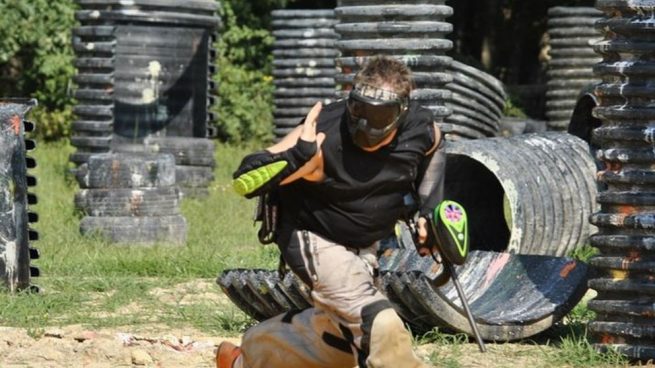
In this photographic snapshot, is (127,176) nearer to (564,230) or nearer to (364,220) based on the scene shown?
(564,230)

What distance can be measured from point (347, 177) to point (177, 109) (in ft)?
34.2

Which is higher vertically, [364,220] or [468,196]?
[364,220]

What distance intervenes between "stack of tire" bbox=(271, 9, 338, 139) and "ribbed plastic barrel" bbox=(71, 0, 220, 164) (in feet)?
8.64

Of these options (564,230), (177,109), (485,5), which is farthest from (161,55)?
(485,5)

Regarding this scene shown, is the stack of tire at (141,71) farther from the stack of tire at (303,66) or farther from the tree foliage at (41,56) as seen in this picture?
the tree foliage at (41,56)

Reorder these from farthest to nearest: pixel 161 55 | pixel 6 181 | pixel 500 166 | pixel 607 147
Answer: pixel 161 55 < pixel 500 166 < pixel 6 181 < pixel 607 147

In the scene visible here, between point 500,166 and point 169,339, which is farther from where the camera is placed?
point 500,166

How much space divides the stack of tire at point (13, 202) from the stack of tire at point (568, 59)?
1080cm

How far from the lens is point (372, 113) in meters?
7.06

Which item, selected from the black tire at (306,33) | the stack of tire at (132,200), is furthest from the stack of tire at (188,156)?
the black tire at (306,33)

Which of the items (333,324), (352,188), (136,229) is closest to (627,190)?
(352,188)

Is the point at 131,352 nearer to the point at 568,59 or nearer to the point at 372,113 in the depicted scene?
the point at 372,113

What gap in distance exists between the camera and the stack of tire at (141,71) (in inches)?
629

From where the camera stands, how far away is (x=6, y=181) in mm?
10211
